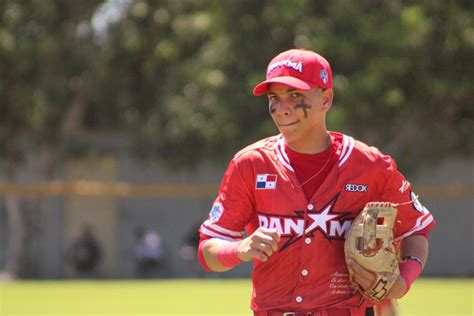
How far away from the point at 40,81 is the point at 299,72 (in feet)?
73.0

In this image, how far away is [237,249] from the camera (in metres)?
4.15

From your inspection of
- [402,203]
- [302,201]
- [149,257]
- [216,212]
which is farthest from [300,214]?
[149,257]

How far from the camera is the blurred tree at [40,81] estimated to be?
25.3 meters

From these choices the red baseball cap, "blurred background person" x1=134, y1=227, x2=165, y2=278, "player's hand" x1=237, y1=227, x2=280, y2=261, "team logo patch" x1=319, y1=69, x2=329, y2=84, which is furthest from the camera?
"blurred background person" x1=134, y1=227, x2=165, y2=278

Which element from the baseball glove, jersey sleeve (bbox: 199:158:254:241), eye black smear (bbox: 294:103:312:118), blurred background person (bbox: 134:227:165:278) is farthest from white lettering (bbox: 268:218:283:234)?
blurred background person (bbox: 134:227:165:278)

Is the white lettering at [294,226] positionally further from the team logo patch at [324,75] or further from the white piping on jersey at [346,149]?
the team logo patch at [324,75]

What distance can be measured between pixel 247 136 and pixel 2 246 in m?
10.2

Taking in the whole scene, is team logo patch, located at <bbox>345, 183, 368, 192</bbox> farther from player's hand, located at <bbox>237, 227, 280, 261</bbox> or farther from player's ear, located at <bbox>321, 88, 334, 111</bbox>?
player's hand, located at <bbox>237, 227, 280, 261</bbox>

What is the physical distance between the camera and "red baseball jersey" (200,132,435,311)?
4.35 m

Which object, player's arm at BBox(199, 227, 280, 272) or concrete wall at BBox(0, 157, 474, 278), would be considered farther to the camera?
concrete wall at BBox(0, 157, 474, 278)

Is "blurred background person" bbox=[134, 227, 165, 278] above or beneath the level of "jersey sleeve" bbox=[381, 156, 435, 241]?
beneath

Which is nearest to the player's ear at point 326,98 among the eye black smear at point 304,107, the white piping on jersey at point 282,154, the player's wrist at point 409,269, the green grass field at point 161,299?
the eye black smear at point 304,107

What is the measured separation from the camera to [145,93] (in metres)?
27.4

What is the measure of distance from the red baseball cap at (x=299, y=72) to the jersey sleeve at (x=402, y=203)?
1.57 ft
